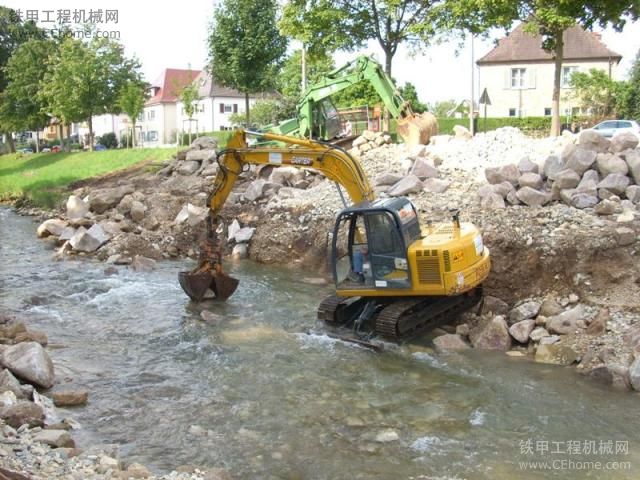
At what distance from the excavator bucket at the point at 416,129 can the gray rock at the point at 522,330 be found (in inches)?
394

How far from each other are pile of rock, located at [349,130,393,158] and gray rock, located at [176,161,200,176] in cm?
603

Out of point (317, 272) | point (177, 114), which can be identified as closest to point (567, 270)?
point (317, 272)

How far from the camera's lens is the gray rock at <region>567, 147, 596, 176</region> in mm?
12930

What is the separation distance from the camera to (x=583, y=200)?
12258 mm

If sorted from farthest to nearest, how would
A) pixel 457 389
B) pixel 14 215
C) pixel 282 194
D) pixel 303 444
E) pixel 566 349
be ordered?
pixel 14 215, pixel 282 194, pixel 566 349, pixel 457 389, pixel 303 444

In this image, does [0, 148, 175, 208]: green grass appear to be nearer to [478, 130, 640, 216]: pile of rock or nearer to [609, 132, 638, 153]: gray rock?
[478, 130, 640, 216]: pile of rock

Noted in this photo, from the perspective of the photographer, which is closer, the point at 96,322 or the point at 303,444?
the point at 303,444

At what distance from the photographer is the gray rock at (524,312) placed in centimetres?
1045

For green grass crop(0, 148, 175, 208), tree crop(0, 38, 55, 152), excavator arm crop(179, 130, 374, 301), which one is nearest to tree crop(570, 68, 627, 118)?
green grass crop(0, 148, 175, 208)

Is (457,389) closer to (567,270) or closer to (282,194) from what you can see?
(567,270)

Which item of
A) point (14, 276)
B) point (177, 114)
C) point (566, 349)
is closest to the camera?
point (566, 349)

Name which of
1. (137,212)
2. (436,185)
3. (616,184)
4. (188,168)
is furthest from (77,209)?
(616,184)

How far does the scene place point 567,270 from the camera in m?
11.0

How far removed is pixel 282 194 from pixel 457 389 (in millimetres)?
10811
